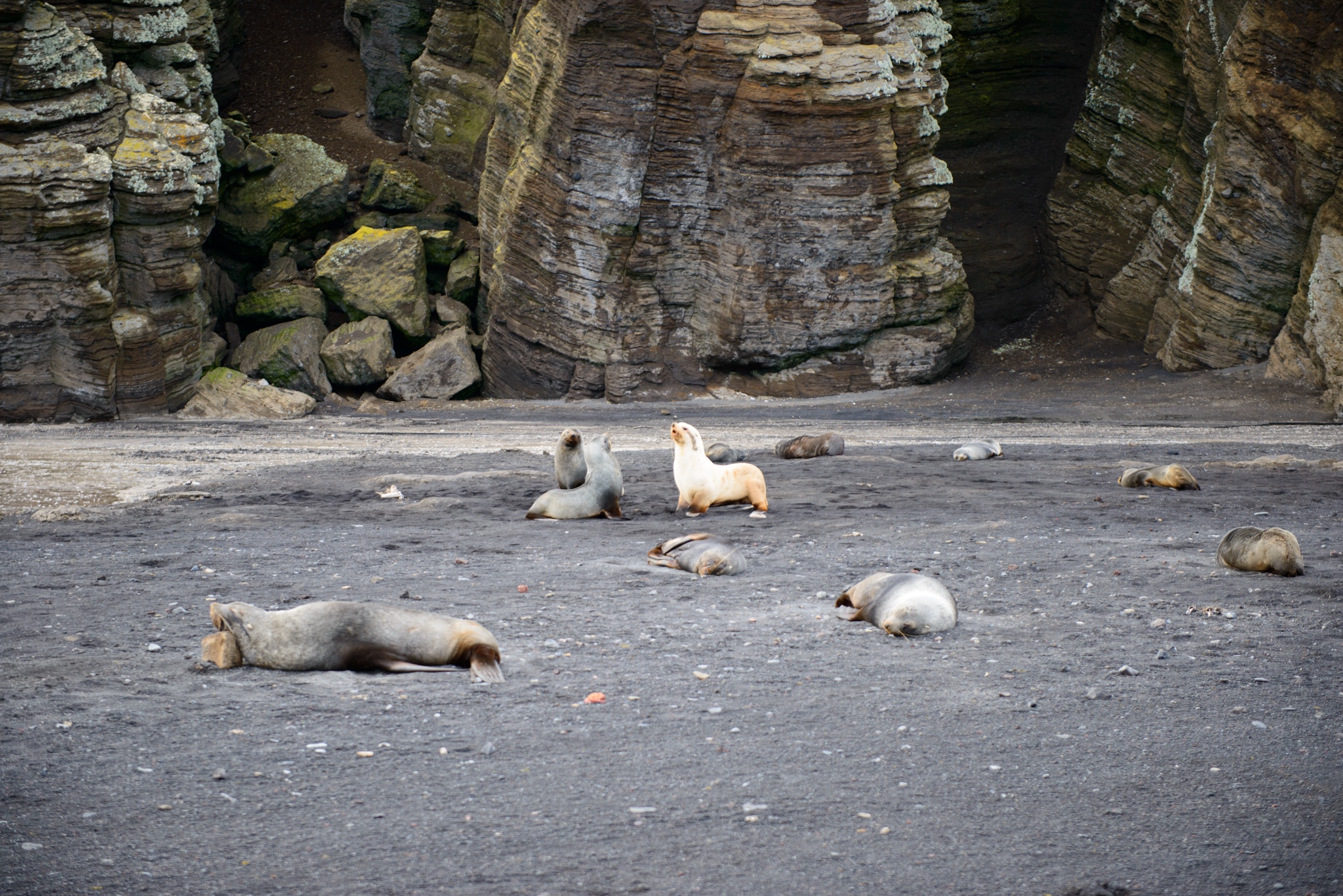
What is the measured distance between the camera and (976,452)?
10992mm

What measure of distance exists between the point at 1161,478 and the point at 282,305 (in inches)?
658

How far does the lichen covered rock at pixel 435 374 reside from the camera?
1922 cm

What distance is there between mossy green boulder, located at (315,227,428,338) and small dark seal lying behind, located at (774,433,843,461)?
11143 millimetres

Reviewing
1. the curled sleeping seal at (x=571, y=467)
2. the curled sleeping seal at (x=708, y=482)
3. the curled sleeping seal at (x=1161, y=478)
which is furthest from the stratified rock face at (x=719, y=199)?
the curled sleeping seal at (x=708, y=482)

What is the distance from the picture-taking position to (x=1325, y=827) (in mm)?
3268

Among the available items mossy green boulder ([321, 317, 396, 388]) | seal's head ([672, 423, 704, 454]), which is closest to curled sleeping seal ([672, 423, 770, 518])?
seal's head ([672, 423, 704, 454])

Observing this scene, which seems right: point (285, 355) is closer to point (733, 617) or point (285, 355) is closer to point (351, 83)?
point (351, 83)

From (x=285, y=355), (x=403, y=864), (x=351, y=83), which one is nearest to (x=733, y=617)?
(x=403, y=864)

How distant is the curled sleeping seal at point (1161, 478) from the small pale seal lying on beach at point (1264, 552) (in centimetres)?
275

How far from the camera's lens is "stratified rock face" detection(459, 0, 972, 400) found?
1725 cm

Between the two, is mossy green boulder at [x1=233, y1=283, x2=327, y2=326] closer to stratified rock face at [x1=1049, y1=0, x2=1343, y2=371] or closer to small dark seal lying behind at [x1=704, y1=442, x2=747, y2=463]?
small dark seal lying behind at [x1=704, y1=442, x2=747, y2=463]

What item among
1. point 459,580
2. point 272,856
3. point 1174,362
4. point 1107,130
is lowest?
point 1174,362

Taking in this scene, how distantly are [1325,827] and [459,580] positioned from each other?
442cm

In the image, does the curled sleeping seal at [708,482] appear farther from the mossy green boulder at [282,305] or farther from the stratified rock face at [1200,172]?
the mossy green boulder at [282,305]
